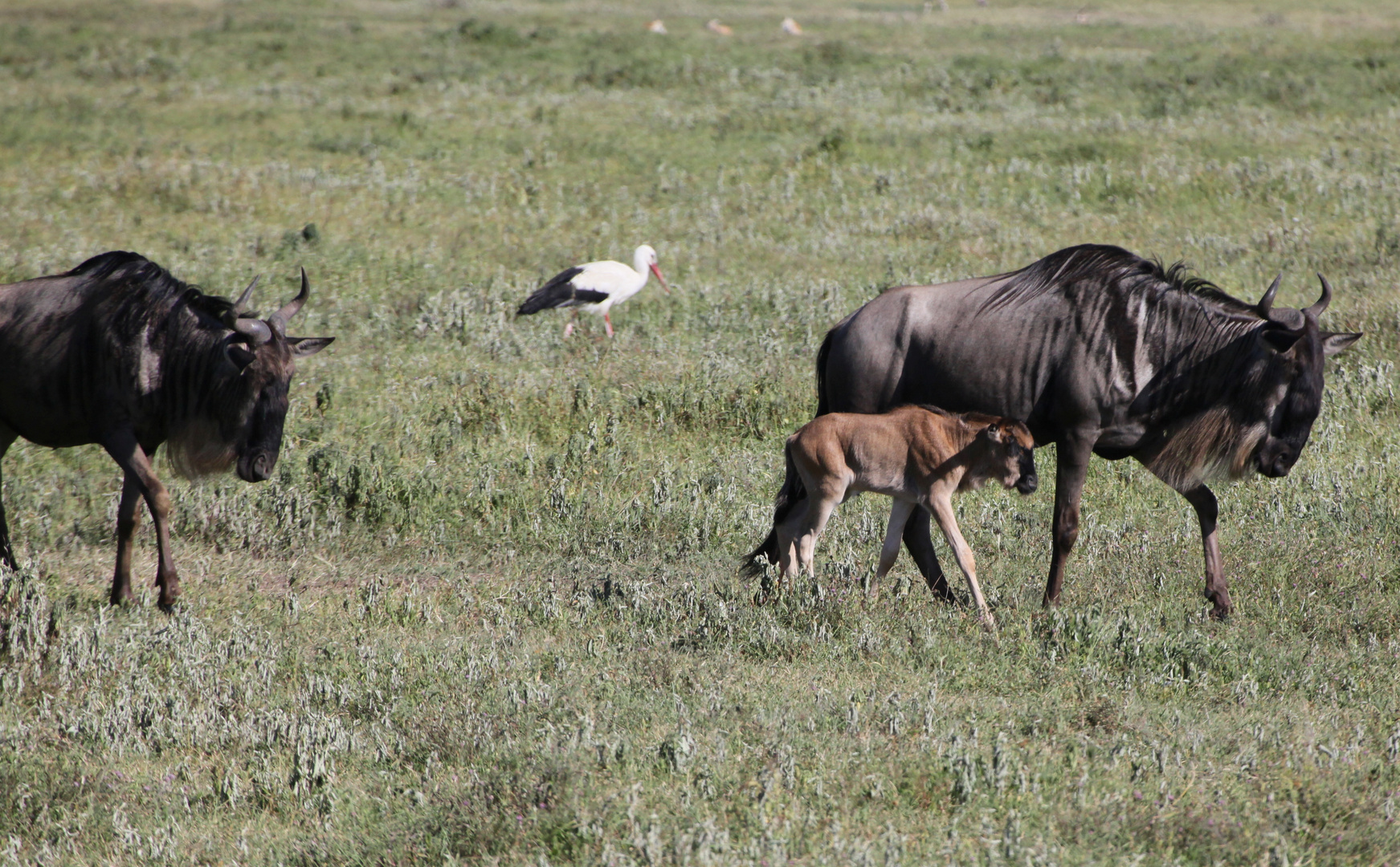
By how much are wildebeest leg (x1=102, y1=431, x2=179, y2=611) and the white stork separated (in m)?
5.73

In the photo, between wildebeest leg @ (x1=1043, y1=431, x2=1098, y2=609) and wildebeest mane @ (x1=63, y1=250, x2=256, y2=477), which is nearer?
wildebeest leg @ (x1=1043, y1=431, x2=1098, y2=609)

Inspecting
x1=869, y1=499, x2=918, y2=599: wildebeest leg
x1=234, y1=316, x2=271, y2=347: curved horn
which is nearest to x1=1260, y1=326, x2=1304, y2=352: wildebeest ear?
x1=869, y1=499, x2=918, y2=599: wildebeest leg

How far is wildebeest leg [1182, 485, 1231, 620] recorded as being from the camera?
7.14 metres

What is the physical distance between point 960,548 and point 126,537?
4.66m

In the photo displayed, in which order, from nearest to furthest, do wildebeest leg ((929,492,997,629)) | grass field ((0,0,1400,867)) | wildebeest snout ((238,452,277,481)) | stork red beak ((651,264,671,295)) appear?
1. grass field ((0,0,1400,867))
2. wildebeest leg ((929,492,997,629))
3. wildebeest snout ((238,452,277,481))
4. stork red beak ((651,264,671,295))

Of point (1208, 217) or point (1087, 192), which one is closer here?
point (1208, 217)

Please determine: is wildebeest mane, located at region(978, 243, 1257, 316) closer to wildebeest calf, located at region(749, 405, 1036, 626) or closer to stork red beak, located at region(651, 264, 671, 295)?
wildebeest calf, located at region(749, 405, 1036, 626)

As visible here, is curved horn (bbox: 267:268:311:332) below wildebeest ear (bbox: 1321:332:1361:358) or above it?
below

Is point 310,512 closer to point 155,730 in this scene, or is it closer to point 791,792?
point 155,730

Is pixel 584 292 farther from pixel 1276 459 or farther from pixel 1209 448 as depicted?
pixel 1276 459

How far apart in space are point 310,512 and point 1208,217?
519 inches

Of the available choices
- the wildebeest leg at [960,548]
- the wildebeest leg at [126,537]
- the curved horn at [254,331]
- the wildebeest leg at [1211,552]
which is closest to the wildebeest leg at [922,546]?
the wildebeest leg at [960,548]

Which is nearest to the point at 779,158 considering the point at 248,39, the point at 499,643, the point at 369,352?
the point at 369,352

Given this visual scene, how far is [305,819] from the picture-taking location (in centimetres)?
495
